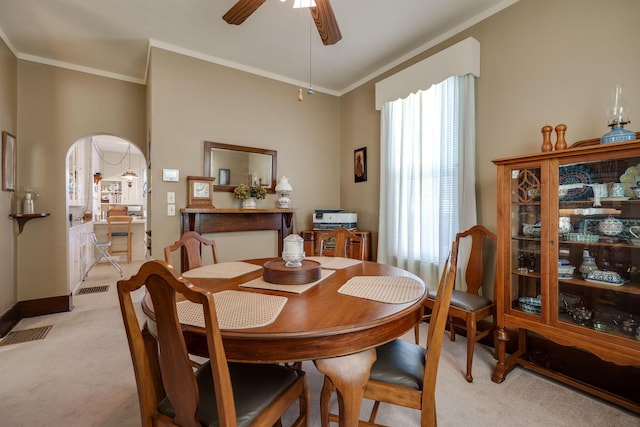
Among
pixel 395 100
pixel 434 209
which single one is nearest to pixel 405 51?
pixel 395 100

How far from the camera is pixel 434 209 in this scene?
9.46ft

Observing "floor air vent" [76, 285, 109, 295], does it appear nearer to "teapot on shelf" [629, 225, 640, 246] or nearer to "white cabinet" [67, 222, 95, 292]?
"white cabinet" [67, 222, 95, 292]

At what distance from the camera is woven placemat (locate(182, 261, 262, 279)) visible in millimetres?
1736

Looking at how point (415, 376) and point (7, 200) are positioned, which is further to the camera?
point (7, 200)

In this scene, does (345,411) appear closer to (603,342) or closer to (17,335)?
(603,342)

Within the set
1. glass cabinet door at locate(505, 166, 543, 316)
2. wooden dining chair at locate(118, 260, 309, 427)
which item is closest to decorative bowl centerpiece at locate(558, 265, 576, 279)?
glass cabinet door at locate(505, 166, 543, 316)

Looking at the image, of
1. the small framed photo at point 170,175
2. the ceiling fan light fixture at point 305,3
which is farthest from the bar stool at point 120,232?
the ceiling fan light fixture at point 305,3

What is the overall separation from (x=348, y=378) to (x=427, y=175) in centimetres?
234

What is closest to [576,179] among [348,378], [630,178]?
[630,178]

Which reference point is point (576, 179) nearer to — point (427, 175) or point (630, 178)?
point (630, 178)

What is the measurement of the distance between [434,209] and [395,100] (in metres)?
1.29

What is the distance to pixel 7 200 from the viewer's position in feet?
9.43

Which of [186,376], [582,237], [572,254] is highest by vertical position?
[582,237]

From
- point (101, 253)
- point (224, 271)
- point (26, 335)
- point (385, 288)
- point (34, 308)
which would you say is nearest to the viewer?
point (385, 288)
